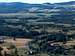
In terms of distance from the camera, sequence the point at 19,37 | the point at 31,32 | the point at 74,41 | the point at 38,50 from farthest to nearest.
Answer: the point at 31,32, the point at 19,37, the point at 74,41, the point at 38,50

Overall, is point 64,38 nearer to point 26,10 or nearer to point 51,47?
point 51,47

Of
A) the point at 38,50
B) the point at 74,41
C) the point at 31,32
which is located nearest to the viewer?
the point at 38,50

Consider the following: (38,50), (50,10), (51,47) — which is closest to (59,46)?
(51,47)

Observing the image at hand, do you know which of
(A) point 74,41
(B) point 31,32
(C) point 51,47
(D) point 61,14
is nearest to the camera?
(C) point 51,47

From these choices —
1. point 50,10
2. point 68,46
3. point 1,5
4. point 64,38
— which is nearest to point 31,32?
point 64,38

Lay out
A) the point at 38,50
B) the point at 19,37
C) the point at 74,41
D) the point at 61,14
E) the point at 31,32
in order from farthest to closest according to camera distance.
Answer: the point at 61,14
the point at 31,32
the point at 19,37
the point at 74,41
the point at 38,50

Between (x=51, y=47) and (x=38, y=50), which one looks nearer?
(x=38, y=50)

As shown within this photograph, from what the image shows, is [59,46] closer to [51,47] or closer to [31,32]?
[51,47]

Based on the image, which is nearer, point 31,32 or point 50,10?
point 31,32

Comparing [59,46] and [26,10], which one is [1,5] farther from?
[59,46]
